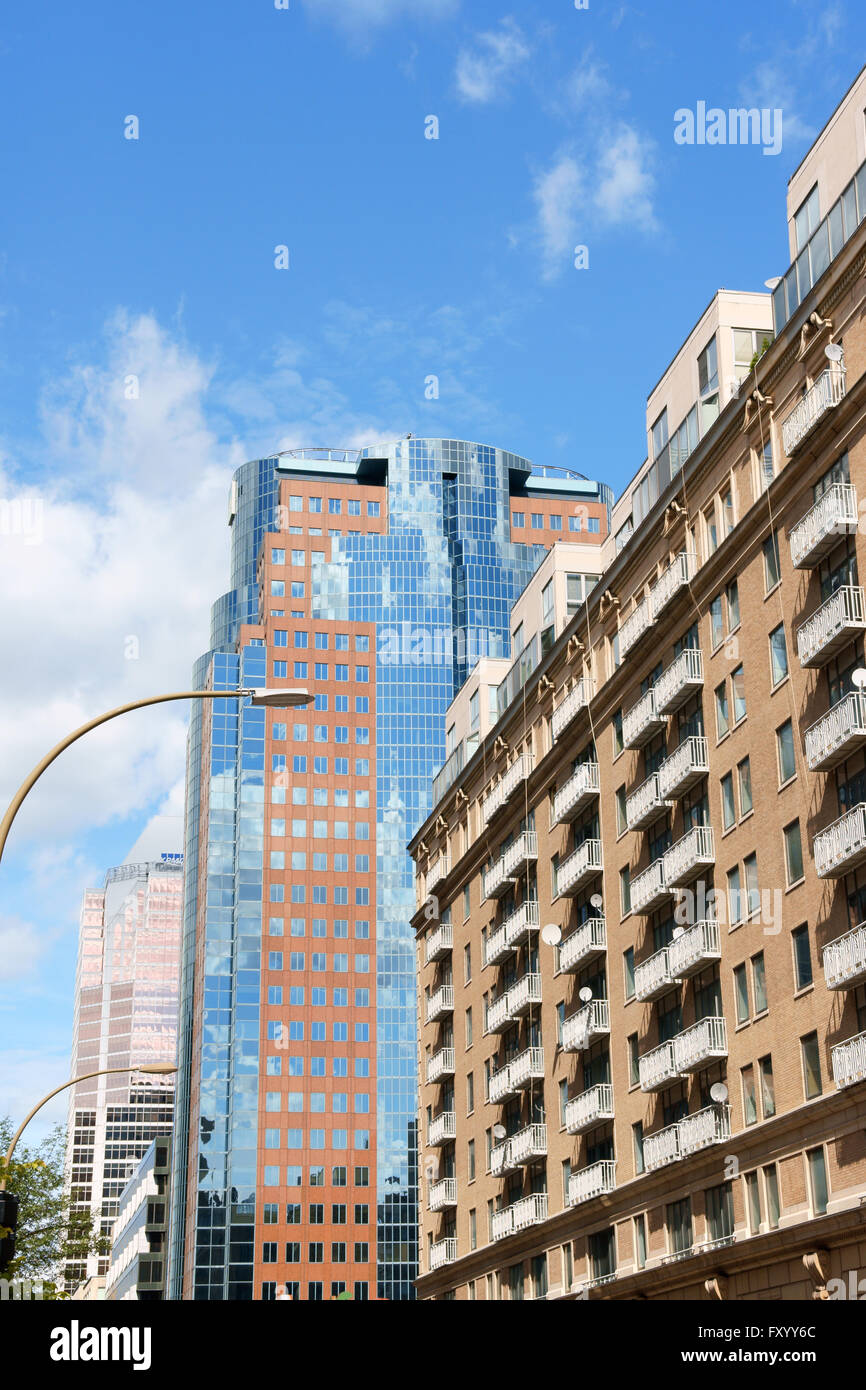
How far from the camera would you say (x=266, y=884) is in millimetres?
155625

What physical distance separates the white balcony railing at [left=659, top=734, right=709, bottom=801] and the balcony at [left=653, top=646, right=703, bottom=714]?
4.10ft

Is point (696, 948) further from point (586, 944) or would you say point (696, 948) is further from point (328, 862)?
point (328, 862)

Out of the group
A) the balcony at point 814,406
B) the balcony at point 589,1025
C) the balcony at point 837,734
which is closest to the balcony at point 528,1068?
the balcony at point 589,1025

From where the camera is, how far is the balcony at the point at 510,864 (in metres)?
65.0

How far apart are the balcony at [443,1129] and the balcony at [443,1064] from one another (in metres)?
1.67

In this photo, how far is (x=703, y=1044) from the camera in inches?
1781

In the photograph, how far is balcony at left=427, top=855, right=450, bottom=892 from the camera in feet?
260

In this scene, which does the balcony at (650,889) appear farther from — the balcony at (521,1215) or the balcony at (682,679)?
the balcony at (521,1215)

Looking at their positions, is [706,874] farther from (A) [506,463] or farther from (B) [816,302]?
(A) [506,463]

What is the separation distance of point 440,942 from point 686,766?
31.6 metres

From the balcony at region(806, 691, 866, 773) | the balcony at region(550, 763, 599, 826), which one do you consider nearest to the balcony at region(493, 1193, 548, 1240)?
the balcony at region(550, 763, 599, 826)
